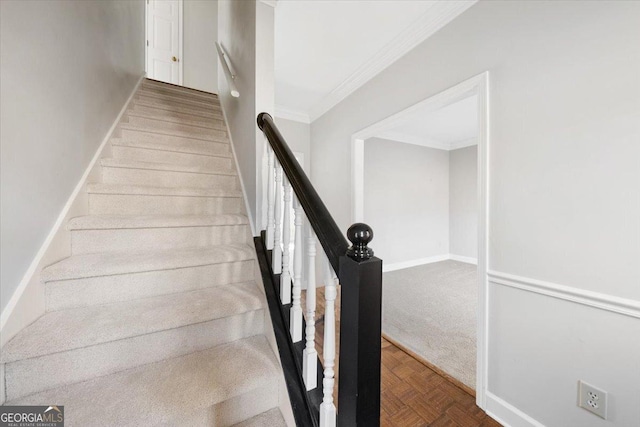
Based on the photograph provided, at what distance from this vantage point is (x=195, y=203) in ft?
5.37

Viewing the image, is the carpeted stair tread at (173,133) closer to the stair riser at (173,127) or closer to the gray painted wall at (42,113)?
the stair riser at (173,127)

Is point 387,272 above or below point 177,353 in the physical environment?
below

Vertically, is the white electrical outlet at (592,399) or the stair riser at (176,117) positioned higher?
the stair riser at (176,117)

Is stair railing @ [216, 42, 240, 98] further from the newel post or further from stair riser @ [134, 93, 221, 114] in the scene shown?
the newel post

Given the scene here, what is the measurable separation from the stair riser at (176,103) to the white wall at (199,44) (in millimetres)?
1717

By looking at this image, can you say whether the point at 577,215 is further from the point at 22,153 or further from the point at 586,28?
the point at 22,153

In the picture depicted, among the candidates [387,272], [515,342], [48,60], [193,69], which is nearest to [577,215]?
[515,342]

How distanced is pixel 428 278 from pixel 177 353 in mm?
3888

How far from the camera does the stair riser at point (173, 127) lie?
2080 mm

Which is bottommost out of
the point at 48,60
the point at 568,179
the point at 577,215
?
the point at 577,215

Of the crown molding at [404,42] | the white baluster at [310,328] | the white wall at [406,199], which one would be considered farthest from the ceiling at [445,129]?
the white baluster at [310,328]

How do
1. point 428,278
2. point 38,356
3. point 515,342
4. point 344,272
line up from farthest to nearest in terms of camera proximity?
point 428,278, point 515,342, point 38,356, point 344,272

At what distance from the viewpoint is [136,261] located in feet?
3.76

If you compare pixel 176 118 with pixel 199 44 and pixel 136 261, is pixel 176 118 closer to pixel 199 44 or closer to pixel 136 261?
pixel 136 261
